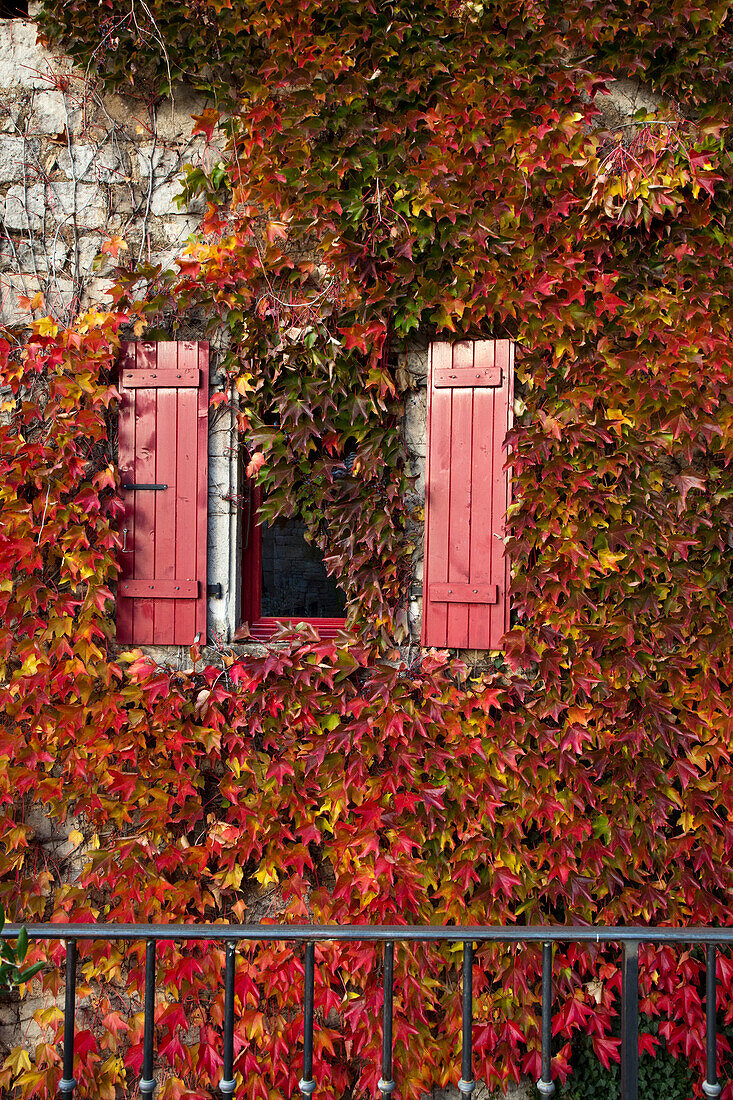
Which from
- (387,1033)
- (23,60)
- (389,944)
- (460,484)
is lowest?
(387,1033)

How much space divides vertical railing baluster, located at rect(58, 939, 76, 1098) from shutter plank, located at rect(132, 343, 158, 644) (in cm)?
164

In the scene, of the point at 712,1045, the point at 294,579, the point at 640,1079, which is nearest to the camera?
the point at 712,1045

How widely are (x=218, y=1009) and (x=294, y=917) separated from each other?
20.0 inches

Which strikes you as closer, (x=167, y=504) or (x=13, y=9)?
(x=167, y=504)

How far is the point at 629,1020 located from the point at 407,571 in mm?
1906

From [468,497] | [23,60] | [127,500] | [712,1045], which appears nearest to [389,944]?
[712,1045]

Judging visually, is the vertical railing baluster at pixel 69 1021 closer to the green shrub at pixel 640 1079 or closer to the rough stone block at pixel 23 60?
the green shrub at pixel 640 1079

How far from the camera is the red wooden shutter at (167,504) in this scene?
3.30 metres

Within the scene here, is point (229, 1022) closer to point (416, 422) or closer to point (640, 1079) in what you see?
point (640, 1079)

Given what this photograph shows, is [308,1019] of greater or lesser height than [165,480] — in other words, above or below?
below

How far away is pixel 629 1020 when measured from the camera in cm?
182

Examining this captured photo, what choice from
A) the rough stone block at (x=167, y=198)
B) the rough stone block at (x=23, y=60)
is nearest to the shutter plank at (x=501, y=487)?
the rough stone block at (x=167, y=198)

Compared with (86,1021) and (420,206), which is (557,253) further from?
(86,1021)

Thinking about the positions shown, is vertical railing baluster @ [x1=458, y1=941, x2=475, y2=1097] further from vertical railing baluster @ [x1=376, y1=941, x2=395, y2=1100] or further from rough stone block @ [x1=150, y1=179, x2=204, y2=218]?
rough stone block @ [x1=150, y1=179, x2=204, y2=218]
